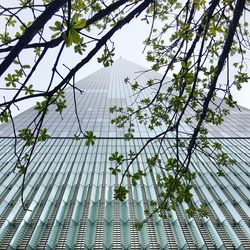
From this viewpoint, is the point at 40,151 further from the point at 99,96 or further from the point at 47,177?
the point at 99,96

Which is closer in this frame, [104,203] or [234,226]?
[234,226]

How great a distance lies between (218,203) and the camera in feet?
37.5

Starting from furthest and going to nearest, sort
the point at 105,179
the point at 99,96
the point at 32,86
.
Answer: the point at 99,96 < the point at 105,179 < the point at 32,86

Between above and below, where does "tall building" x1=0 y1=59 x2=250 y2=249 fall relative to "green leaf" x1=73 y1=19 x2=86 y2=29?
above

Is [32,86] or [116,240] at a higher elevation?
[116,240]

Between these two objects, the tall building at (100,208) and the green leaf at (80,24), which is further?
the tall building at (100,208)

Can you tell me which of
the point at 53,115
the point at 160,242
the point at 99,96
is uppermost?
the point at 99,96

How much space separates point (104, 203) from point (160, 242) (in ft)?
11.1

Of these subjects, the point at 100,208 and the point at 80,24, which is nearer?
the point at 80,24

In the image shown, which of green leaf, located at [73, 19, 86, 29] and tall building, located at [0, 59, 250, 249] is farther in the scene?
tall building, located at [0, 59, 250, 249]

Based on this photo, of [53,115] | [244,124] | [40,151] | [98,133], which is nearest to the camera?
[40,151]

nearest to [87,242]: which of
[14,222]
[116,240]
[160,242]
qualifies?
[116,240]

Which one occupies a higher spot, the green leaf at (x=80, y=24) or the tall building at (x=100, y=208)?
the tall building at (x=100, y=208)

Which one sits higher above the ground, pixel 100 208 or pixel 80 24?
pixel 100 208
